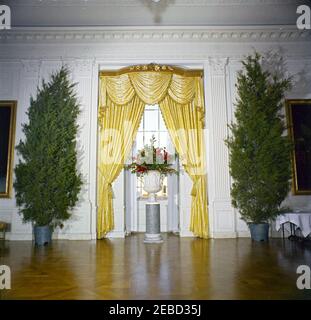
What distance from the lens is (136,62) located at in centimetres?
553

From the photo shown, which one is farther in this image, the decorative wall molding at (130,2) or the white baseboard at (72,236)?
the white baseboard at (72,236)

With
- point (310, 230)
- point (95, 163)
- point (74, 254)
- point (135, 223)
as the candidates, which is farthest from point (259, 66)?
point (74, 254)

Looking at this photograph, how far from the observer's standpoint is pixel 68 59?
551 cm

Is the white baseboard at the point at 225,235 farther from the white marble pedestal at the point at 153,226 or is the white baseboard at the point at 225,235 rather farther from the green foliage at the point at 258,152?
the white marble pedestal at the point at 153,226

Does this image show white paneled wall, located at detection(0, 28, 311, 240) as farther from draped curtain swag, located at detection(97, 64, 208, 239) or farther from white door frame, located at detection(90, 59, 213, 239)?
draped curtain swag, located at detection(97, 64, 208, 239)

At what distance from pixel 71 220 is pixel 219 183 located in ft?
9.35

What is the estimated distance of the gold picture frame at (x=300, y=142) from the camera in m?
5.25

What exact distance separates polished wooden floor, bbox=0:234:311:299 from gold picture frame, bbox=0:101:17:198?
3.96 ft

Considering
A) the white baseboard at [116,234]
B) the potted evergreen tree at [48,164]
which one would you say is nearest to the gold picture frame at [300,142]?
the white baseboard at [116,234]

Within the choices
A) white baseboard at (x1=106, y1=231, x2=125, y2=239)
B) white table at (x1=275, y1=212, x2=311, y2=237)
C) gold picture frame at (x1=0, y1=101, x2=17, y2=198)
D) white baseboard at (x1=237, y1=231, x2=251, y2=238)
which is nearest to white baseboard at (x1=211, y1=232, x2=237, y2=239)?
white baseboard at (x1=237, y1=231, x2=251, y2=238)

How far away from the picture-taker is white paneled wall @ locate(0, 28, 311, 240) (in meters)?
5.36

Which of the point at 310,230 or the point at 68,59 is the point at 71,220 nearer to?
the point at 68,59

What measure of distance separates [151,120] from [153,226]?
94.1 inches

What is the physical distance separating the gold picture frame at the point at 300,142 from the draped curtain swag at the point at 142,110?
1705 millimetres
